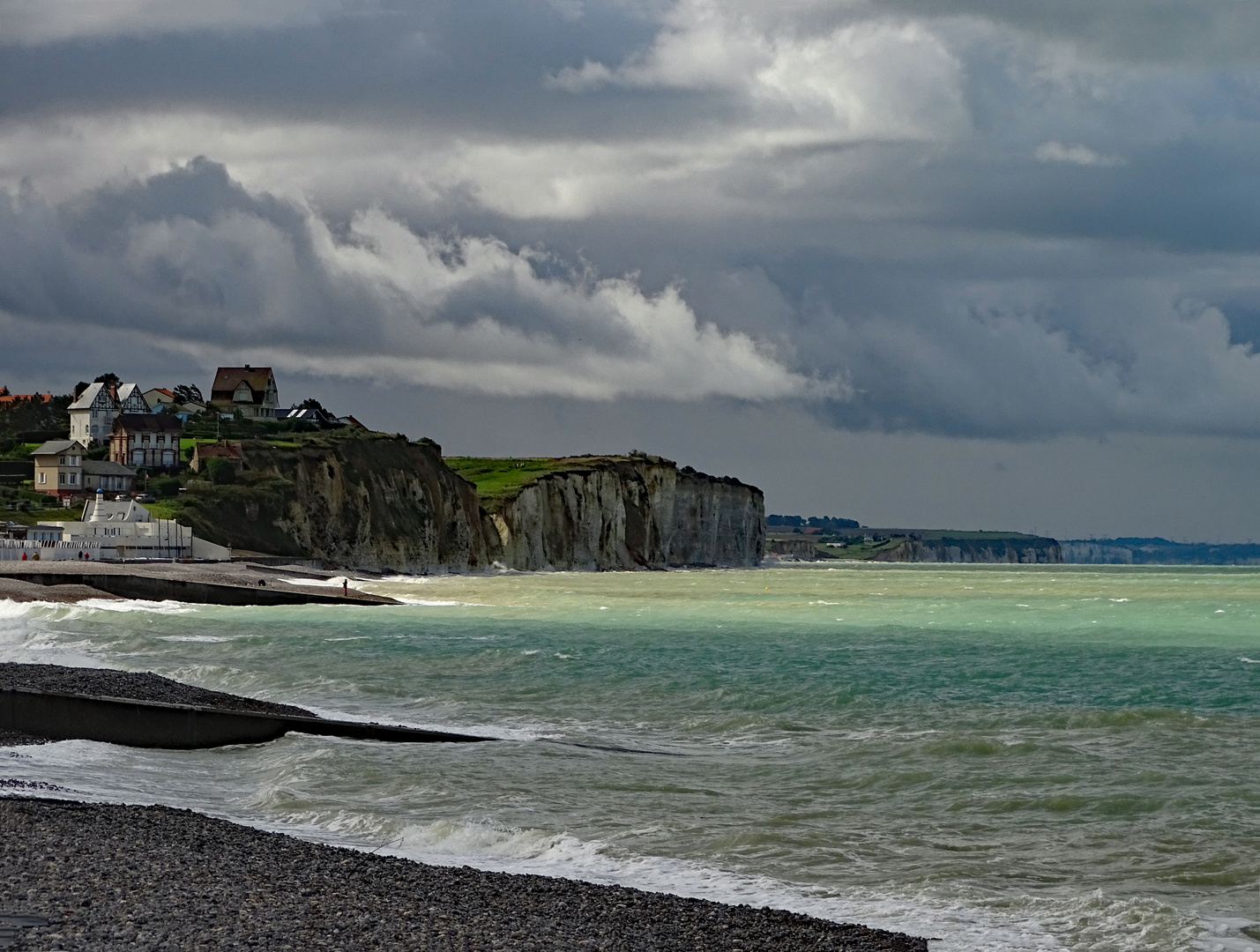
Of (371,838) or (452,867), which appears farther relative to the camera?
(371,838)

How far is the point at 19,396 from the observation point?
175 meters

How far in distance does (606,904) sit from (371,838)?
3623 mm

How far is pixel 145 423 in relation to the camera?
126 m

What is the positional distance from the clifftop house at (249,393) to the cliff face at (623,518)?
40236mm

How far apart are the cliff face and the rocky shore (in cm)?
12923

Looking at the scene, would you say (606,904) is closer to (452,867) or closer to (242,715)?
(452,867)

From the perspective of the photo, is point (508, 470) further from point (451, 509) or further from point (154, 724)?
point (154, 724)

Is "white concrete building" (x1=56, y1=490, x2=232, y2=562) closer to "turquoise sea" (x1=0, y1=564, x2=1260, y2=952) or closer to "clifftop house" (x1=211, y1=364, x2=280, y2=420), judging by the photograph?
"turquoise sea" (x1=0, y1=564, x2=1260, y2=952)

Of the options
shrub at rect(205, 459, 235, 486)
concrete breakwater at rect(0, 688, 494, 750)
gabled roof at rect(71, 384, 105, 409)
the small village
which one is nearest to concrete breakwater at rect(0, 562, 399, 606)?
the small village

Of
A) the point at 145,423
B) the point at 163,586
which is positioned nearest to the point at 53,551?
the point at 163,586

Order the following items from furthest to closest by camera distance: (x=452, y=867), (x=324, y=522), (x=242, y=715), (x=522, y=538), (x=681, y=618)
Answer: (x=522, y=538)
(x=324, y=522)
(x=681, y=618)
(x=242, y=715)
(x=452, y=867)

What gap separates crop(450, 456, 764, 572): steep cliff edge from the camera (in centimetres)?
14612

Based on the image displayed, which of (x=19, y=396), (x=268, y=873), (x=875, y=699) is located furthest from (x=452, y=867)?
(x=19, y=396)

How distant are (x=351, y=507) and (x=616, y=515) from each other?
52.8 meters
